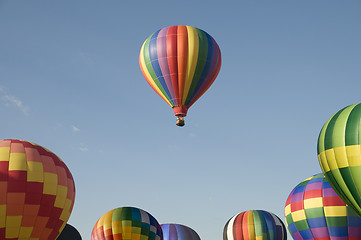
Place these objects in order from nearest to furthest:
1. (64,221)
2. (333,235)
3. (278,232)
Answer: (64,221)
(333,235)
(278,232)

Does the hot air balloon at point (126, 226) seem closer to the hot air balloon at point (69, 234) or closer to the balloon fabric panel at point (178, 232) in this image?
the hot air balloon at point (69, 234)

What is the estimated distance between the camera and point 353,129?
63.6ft

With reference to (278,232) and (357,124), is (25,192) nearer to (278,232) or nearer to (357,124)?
(357,124)

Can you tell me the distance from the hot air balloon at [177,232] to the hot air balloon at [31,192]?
523 inches

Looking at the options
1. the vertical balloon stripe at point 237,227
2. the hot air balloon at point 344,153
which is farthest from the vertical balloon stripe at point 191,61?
the vertical balloon stripe at point 237,227

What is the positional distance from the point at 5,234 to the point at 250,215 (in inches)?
597

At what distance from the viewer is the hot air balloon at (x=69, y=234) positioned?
30430 millimetres

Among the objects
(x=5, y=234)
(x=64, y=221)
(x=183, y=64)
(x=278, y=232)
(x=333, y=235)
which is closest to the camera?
(x=5, y=234)

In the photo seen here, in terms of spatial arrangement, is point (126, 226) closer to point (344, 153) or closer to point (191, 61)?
point (191, 61)

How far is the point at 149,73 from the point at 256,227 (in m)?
10.3

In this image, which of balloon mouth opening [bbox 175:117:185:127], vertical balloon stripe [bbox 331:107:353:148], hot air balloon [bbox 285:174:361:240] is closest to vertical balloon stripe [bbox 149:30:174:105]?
balloon mouth opening [bbox 175:117:185:127]

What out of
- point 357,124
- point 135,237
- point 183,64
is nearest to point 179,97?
point 183,64

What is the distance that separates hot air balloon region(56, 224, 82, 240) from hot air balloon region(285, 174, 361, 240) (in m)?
12.3

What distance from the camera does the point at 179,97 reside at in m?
25.1
